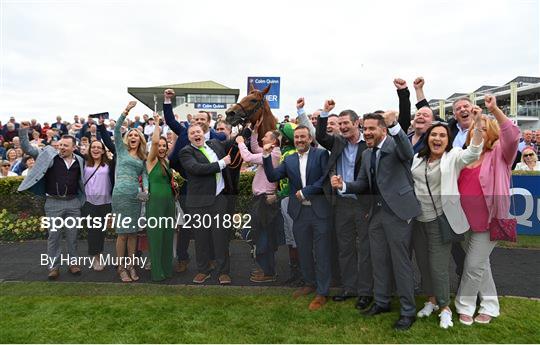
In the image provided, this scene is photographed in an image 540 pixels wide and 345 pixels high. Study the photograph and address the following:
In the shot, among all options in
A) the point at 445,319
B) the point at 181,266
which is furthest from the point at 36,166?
the point at 445,319

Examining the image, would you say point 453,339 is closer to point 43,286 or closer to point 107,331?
point 107,331

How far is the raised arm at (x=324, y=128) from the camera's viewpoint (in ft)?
13.3

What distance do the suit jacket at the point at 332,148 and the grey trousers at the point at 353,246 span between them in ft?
0.61

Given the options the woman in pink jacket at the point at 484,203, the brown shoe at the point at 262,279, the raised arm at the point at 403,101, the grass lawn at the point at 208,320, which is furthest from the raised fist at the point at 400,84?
the brown shoe at the point at 262,279

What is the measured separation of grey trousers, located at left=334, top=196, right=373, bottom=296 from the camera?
4078 mm

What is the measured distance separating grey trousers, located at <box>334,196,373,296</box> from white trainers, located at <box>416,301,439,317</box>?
1.82 feet

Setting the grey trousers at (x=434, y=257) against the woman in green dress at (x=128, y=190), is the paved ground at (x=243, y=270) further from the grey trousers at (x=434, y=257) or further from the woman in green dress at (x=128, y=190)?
the grey trousers at (x=434, y=257)

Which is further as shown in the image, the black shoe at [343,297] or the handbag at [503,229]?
the black shoe at [343,297]

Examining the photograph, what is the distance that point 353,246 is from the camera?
13.7 feet

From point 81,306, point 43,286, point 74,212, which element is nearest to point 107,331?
point 81,306

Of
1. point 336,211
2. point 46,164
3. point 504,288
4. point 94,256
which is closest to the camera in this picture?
point 336,211

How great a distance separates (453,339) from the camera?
3.31m

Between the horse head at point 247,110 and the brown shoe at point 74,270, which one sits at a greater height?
the horse head at point 247,110

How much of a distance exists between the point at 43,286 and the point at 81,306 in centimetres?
105
